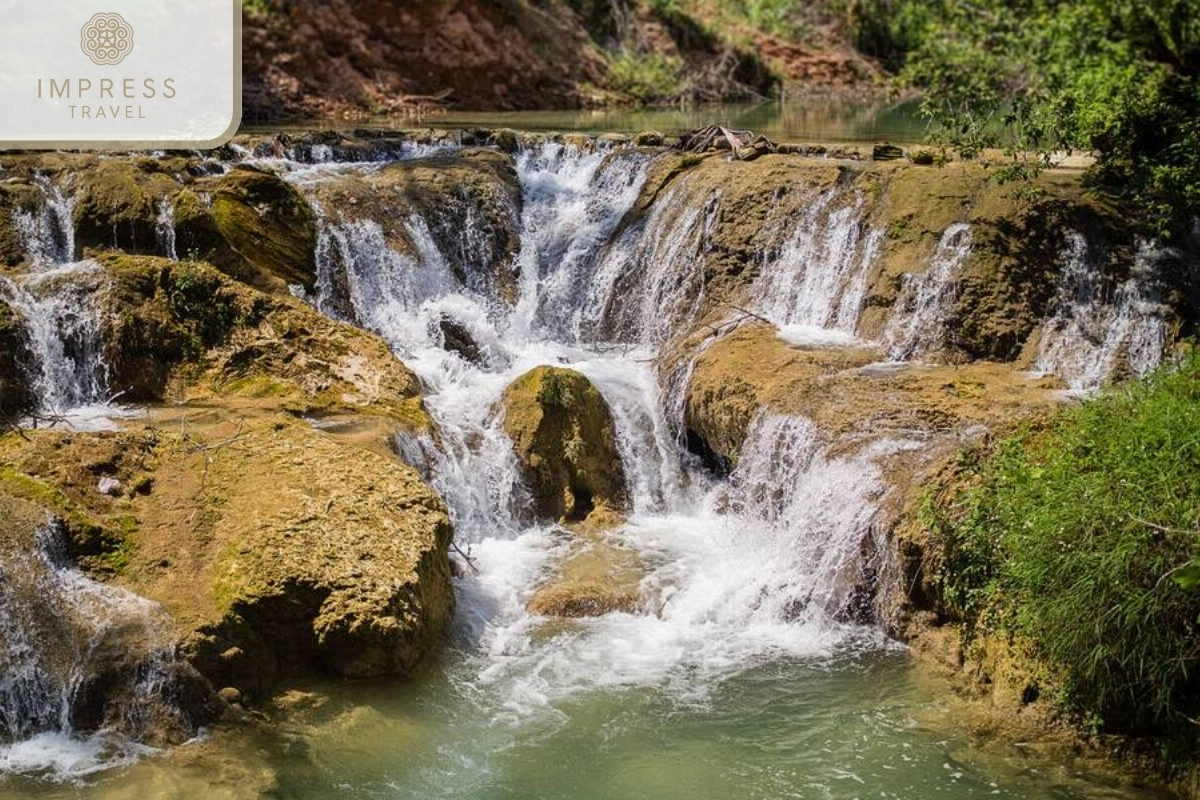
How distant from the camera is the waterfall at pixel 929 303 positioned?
997cm

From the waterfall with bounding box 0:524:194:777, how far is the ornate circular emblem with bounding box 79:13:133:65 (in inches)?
117

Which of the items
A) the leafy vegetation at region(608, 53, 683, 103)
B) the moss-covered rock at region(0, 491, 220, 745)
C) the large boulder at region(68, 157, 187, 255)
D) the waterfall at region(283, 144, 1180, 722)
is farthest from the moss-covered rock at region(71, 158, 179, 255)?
the leafy vegetation at region(608, 53, 683, 103)

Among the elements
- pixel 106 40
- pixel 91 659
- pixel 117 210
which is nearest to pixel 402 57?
pixel 117 210

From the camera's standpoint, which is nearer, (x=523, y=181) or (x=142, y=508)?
(x=142, y=508)

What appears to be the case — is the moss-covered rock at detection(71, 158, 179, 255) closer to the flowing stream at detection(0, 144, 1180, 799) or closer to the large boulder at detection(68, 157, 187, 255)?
the large boulder at detection(68, 157, 187, 255)

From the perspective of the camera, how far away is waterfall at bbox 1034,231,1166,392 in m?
9.45

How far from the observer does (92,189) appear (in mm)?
10562

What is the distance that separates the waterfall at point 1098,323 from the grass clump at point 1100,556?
2.48 metres

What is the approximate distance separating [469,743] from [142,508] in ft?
8.09

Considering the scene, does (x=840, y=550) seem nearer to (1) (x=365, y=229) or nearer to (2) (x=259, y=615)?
(2) (x=259, y=615)

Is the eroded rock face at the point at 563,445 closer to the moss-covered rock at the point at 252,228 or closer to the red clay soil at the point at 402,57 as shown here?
the moss-covered rock at the point at 252,228

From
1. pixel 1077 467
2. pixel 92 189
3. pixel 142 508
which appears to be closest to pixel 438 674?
pixel 142 508

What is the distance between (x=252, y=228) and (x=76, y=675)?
18.2 ft

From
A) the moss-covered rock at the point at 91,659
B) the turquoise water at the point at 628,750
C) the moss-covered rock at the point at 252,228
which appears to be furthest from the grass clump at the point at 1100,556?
the moss-covered rock at the point at 252,228
